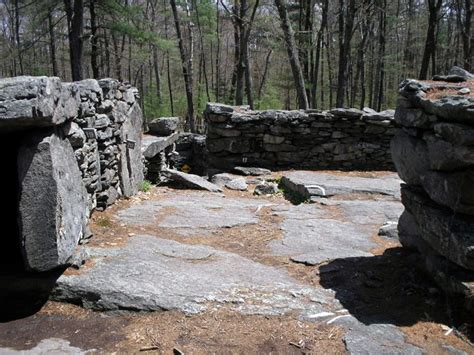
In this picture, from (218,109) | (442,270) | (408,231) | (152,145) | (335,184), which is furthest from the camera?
(218,109)

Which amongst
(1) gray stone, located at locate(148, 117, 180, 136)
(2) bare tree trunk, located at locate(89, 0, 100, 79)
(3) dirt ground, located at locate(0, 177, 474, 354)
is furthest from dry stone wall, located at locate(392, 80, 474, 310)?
(2) bare tree trunk, located at locate(89, 0, 100, 79)

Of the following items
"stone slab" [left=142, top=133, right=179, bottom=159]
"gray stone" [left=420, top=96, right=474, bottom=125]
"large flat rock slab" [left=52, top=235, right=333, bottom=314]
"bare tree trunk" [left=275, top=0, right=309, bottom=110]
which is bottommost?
"large flat rock slab" [left=52, top=235, right=333, bottom=314]

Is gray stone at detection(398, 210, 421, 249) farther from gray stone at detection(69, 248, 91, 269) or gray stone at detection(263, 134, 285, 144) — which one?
gray stone at detection(263, 134, 285, 144)

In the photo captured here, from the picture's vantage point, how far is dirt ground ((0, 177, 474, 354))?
122 inches

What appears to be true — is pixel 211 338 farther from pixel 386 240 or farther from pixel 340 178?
pixel 340 178

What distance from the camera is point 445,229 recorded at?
134 inches

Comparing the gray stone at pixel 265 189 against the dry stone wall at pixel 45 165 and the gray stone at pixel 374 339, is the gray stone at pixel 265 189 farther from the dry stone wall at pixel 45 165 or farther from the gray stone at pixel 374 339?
the gray stone at pixel 374 339

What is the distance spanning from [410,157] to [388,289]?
118 centimetres

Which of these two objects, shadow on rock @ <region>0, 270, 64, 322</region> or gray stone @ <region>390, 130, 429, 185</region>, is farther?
gray stone @ <region>390, 130, 429, 185</region>

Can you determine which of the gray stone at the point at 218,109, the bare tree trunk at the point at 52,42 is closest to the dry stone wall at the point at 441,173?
the gray stone at the point at 218,109

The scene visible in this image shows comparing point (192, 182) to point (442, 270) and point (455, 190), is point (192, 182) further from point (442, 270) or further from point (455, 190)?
point (455, 190)

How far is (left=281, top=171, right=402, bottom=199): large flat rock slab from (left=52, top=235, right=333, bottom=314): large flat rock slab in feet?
12.3

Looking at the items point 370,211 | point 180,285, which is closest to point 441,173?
point 180,285

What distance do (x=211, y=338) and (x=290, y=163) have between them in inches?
298
